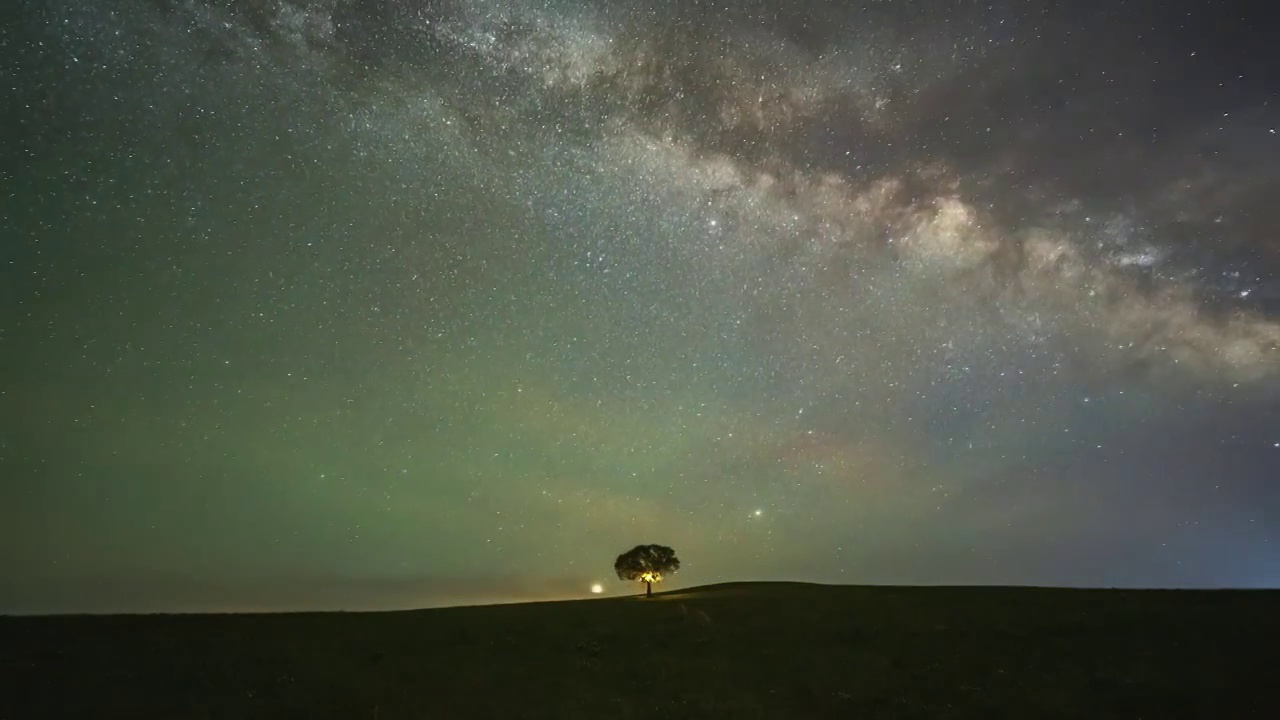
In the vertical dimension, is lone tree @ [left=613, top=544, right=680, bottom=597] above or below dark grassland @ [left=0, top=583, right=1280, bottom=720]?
above

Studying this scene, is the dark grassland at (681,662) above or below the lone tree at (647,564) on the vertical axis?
below

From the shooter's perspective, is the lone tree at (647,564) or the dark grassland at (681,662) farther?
the lone tree at (647,564)

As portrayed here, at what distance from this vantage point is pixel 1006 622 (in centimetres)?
3597

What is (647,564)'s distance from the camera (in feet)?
255

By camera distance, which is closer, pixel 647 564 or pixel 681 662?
pixel 681 662

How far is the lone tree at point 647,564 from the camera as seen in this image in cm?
7788

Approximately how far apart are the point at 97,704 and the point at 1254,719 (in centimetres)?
3540

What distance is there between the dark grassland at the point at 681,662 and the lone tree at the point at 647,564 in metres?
36.8

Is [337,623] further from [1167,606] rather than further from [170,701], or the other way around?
[1167,606]

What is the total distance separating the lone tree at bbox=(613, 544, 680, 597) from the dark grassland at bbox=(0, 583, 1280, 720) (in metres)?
36.8

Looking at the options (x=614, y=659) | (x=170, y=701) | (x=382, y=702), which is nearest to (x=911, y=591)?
(x=614, y=659)

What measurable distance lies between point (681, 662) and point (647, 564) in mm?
46470

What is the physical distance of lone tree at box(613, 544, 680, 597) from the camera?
255 ft

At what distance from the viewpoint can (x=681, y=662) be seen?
1257 inches
